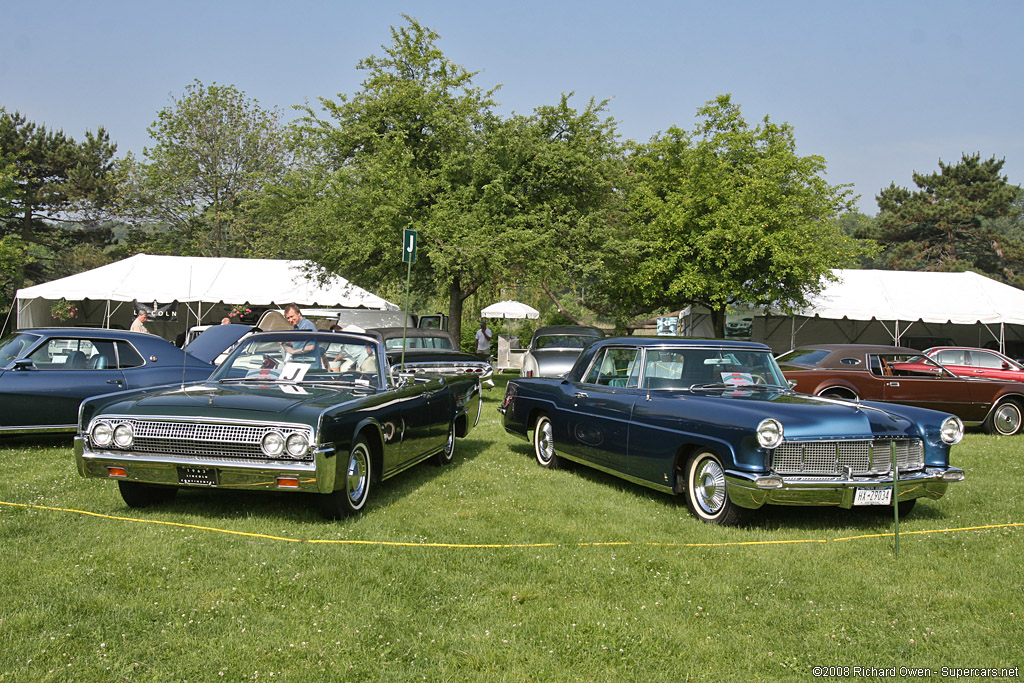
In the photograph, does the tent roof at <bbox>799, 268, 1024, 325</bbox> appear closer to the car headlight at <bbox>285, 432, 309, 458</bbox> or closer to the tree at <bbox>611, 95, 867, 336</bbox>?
the tree at <bbox>611, 95, 867, 336</bbox>

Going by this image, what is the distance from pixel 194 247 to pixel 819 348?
42.6 meters

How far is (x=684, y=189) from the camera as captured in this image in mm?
27219

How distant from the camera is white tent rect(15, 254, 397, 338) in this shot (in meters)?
25.2

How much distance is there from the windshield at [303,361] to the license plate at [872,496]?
4.07 metres

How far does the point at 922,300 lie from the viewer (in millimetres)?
27531

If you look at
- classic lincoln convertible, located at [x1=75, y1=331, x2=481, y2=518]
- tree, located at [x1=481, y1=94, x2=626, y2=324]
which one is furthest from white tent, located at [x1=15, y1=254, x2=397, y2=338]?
classic lincoln convertible, located at [x1=75, y1=331, x2=481, y2=518]

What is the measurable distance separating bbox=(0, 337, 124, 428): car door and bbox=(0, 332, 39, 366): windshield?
0.15 meters

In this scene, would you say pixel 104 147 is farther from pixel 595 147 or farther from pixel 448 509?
pixel 448 509

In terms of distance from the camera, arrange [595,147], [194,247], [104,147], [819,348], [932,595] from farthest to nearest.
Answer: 1. [104,147]
2. [194,247]
3. [595,147]
4. [819,348]
5. [932,595]

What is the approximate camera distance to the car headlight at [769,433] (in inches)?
229

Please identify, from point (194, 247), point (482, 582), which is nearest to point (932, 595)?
point (482, 582)

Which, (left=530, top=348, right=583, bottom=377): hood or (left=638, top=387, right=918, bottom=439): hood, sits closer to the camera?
(left=638, top=387, right=918, bottom=439): hood

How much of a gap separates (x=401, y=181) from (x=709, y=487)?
49.5 ft

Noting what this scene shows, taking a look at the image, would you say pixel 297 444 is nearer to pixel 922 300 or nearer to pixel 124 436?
pixel 124 436
